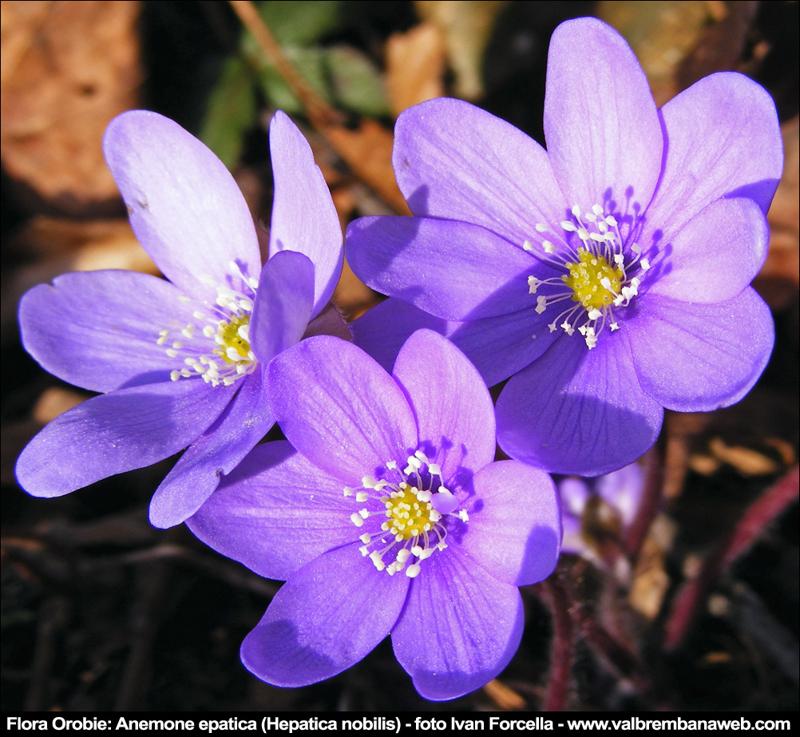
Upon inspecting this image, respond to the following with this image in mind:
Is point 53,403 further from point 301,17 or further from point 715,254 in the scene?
point 715,254

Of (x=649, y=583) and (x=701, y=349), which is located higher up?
(x=701, y=349)

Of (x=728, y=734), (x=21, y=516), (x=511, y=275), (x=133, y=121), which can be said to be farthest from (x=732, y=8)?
(x=21, y=516)

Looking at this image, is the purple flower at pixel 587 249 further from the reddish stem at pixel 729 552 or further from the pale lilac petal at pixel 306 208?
the reddish stem at pixel 729 552

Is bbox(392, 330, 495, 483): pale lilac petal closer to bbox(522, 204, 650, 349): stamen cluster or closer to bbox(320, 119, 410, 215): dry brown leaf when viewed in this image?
bbox(522, 204, 650, 349): stamen cluster

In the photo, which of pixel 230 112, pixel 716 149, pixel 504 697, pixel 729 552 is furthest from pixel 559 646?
pixel 230 112

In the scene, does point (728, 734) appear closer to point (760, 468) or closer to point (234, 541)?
point (760, 468)

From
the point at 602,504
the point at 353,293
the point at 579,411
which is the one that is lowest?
the point at 602,504

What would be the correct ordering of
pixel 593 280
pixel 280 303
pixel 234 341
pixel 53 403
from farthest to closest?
pixel 53 403
pixel 234 341
pixel 593 280
pixel 280 303
